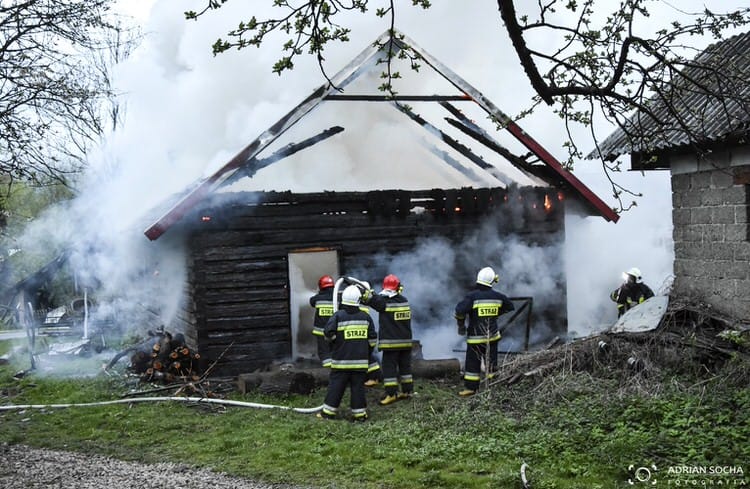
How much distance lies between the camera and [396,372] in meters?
10.7

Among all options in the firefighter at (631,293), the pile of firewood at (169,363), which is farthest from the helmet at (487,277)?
the pile of firewood at (169,363)

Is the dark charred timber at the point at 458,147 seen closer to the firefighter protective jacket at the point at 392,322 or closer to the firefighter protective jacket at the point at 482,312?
the firefighter protective jacket at the point at 482,312

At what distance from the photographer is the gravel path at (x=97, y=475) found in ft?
22.3

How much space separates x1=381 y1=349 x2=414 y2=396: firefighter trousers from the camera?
1049 cm

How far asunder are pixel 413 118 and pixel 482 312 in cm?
478

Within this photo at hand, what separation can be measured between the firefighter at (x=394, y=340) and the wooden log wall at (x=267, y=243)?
2650mm

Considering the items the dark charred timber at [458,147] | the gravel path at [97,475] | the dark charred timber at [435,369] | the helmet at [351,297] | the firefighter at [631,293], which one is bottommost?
the gravel path at [97,475]

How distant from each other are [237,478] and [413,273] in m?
7.17

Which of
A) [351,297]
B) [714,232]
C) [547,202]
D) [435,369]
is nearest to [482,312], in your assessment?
[435,369]

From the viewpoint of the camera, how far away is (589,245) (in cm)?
1573

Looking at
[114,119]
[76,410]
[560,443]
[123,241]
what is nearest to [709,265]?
[560,443]

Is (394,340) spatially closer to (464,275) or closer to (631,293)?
(464,275)

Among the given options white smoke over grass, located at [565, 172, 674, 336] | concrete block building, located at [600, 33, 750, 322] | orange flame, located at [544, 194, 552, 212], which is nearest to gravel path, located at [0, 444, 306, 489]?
concrete block building, located at [600, 33, 750, 322]
